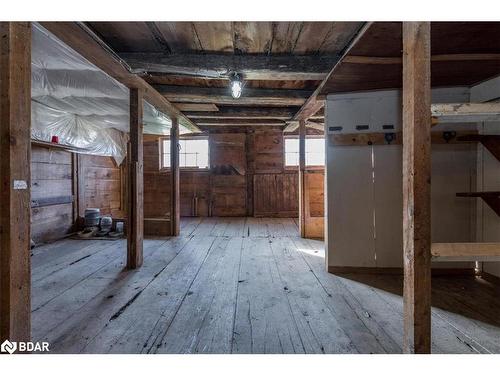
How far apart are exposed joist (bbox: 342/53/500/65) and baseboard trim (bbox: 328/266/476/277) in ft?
6.49

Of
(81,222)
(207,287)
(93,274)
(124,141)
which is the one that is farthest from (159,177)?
(207,287)

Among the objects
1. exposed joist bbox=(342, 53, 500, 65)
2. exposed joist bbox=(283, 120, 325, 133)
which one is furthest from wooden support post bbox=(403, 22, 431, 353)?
exposed joist bbox=(283, 120, 325, 133)

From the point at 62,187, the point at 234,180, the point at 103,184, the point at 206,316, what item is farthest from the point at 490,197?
the point at 103,184

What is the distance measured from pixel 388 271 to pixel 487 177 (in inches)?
52.7

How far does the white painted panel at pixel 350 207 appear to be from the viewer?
289 centimetres

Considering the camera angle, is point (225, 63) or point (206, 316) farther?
point (225, 63)

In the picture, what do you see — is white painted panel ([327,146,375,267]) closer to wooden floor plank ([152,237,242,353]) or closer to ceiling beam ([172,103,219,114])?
wooden floor plank ([152,237,242,353])

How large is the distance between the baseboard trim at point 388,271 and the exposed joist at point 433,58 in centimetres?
198

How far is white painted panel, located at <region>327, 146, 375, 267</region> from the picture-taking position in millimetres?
2889

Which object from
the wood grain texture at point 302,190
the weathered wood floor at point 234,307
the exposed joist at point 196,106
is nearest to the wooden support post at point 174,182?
the exposed joist at point 196,106

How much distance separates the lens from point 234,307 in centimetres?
204

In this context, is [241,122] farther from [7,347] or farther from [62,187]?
[7,347]

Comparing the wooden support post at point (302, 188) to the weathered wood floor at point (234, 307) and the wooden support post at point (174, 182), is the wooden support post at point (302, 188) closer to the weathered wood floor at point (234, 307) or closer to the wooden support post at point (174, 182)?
the weathered wood floor at point (234, 307)
